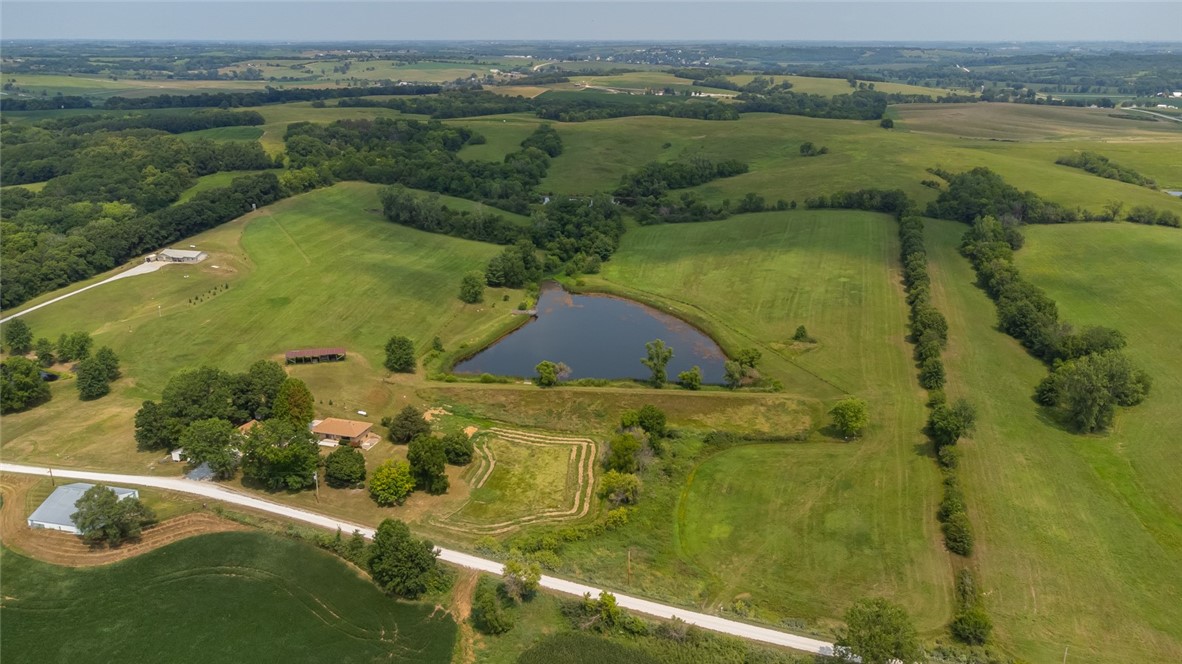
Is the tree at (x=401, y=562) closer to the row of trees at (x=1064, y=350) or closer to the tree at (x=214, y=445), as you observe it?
the tree at (x=214, y=445)

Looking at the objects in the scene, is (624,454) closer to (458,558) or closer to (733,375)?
(458,558)

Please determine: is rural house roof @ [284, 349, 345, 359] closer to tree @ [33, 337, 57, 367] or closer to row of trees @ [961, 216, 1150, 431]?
tree @ [33, 337, 57, 367]

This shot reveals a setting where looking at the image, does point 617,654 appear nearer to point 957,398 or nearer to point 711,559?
point 711,559


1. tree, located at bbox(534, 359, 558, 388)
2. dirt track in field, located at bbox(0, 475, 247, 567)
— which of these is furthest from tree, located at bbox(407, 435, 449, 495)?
tree, located at bbox(534, 359, 558, 388)

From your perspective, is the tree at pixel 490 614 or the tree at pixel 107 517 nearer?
the tree at pixel 490 614

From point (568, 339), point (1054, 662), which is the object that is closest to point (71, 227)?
point (568, 339)

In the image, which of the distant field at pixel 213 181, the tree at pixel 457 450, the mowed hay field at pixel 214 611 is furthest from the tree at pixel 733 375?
the distant field at pixel 213 181
